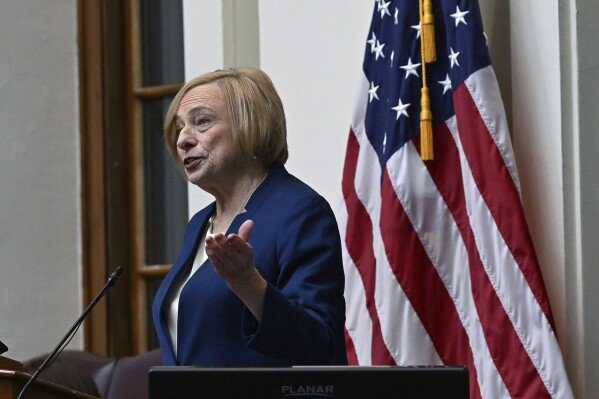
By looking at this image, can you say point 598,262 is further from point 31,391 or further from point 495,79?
point 31,391

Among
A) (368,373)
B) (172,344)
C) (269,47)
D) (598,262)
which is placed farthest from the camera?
(269,47)

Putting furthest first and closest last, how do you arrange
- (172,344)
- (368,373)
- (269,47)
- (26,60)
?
(26,60) < (269,47) < (172,344) < (368,373)

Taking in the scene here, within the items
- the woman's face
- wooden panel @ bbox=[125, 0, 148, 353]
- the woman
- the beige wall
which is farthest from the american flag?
the beige wall

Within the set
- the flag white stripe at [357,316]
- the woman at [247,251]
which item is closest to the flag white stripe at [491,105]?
the flag white stripe at [357,316]

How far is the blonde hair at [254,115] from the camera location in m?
3.16

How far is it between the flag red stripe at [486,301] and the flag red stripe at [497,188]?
4.6 inches

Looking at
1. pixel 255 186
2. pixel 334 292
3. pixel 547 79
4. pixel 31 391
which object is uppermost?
pixel 547 79

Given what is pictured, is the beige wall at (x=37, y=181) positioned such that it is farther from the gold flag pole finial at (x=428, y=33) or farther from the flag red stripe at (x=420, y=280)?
the gold flag pole finial at (x=428, y=33)

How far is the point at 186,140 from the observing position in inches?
126

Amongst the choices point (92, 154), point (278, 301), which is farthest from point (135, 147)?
point (278, 301)

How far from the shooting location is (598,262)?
438 centimetres

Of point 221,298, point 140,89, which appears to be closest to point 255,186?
point 221,298

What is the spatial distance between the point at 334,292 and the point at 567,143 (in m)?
1.83

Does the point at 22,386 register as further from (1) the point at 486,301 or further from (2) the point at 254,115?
(1) the point at 486,301
